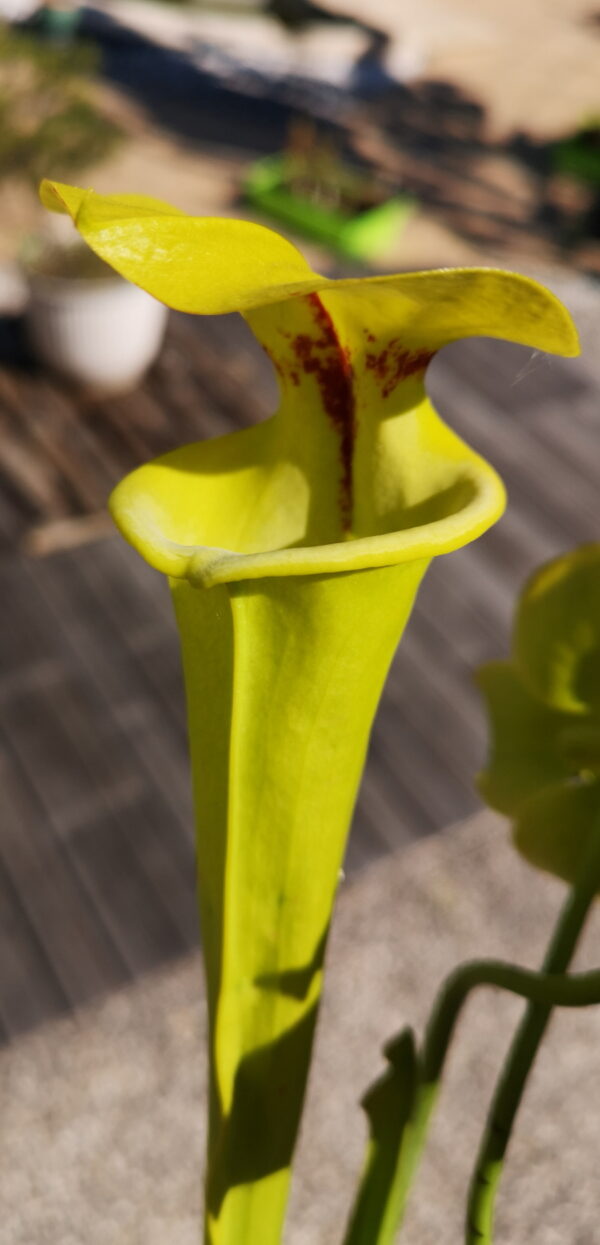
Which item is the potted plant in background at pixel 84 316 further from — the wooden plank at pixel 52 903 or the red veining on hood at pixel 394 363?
the red veining on hood at pixel 394 363

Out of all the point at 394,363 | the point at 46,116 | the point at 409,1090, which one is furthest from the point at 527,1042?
the point at 46,116

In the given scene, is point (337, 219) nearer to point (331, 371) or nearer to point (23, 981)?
point (23, 981)

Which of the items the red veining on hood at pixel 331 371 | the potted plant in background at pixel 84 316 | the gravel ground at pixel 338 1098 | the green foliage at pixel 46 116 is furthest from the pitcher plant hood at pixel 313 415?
the green foliage at pixel 46 116

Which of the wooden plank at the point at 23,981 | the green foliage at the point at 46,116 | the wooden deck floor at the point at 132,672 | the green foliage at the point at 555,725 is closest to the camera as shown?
the green foliage at the point at 555,725

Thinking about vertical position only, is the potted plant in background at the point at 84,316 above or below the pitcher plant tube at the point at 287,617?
below

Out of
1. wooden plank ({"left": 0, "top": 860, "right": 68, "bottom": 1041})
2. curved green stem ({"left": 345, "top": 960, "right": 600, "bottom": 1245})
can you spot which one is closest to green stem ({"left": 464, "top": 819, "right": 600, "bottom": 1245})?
curved green stem ({"left": 345, "top": 960, "right": 600, "bottom": 1245})

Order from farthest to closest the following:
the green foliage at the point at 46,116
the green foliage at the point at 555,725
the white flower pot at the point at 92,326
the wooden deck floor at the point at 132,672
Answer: the green foliage at the point at 46,116, the white flower pot at the point at 92,326, the wooden deck floor at the point at 132,672, the green foliage at the point at 555,725
